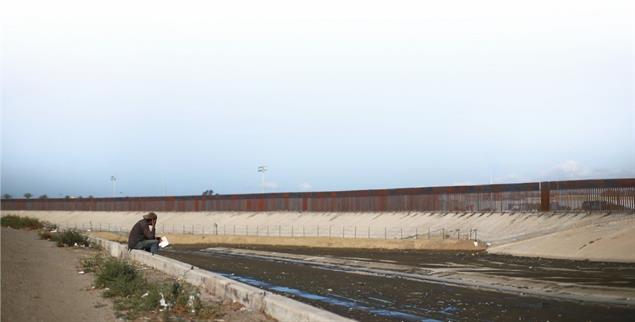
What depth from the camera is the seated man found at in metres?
21.7

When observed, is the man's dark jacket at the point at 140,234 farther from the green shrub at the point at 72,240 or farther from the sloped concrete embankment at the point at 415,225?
the sloped concrete embankment at the point at 415,225

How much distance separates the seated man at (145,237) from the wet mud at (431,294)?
3.79 metres

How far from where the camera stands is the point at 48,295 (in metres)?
13.5

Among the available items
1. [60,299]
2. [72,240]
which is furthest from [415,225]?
[60,299]

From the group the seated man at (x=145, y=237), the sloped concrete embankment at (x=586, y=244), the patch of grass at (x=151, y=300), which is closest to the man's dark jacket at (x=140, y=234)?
the seated man at (x=145, y=237)

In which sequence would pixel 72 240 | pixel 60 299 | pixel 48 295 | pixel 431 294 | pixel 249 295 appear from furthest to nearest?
pixel 72 240 < pixel 431 294 < pixel 48 295 < pixel 60 299 < pixel 249 295

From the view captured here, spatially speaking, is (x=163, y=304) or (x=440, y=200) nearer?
(x=163, y=304)

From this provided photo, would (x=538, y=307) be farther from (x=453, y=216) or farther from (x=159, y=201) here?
(x=159, y=201)

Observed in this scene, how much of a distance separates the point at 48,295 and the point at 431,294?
409 inches

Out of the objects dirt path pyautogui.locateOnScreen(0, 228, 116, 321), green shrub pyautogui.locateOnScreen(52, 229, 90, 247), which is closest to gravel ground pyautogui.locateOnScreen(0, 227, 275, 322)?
dirt path pyautogui.locateOnScreen(0, 228, 116, 321)

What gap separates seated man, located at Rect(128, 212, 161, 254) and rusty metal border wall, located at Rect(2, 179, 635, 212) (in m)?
33.5

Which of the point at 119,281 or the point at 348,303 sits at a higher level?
the point at 119,281

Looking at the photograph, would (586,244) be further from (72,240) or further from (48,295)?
(48,295)

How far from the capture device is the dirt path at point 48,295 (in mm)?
10891
